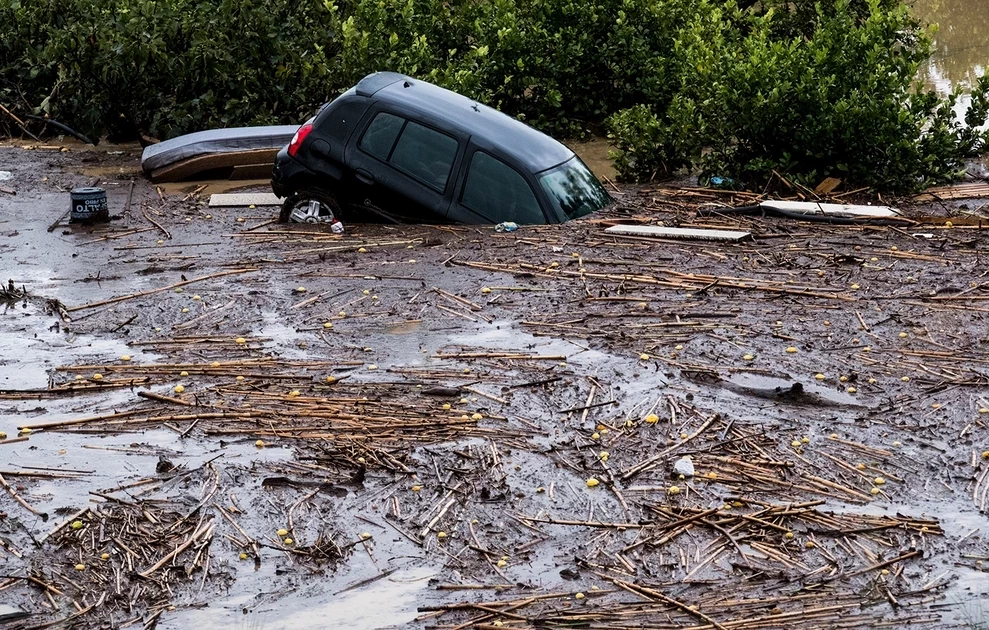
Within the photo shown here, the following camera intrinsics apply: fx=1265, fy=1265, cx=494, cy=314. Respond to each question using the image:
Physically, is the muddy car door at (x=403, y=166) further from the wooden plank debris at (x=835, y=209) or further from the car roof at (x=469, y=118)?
the wooden plank debris at (x=835, y=209)

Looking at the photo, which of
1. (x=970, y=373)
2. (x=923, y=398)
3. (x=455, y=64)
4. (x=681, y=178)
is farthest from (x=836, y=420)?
(x=455, y=64)

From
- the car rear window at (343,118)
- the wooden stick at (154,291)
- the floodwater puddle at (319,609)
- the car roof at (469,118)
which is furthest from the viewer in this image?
the car rear window at (343,118)

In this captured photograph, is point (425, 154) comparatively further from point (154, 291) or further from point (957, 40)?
point (957, 40)

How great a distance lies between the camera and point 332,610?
5320 mm

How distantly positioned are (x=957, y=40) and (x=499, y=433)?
2038 cm

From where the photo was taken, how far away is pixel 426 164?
37.6 feet

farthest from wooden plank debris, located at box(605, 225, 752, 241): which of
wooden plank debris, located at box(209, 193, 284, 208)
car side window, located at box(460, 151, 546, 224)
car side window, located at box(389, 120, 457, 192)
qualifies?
wooden plank debris, located at box(209, 193, 284, 208)

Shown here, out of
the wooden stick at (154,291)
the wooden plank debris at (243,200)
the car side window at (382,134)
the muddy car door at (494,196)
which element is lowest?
the wooden plank debris at (243,200)

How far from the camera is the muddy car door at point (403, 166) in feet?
Result: 37.4

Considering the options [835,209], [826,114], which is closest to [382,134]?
[835,209]

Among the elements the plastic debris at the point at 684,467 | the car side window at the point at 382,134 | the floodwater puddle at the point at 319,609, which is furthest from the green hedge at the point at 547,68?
the floodwater puddle at the point at 319,609

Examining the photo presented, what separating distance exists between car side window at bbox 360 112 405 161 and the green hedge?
3.86 metres

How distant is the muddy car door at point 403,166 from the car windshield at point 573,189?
887 millimetres

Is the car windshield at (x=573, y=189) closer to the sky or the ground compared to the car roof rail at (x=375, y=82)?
closer to the ground
